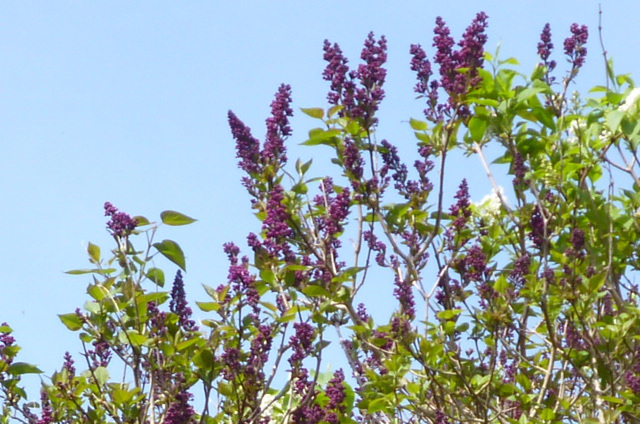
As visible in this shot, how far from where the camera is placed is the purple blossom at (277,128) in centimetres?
406

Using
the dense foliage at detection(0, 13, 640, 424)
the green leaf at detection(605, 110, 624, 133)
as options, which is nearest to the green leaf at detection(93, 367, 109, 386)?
the dense foliage at detection(0, 13, 640, 424)

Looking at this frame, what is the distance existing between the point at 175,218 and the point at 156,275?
258mm

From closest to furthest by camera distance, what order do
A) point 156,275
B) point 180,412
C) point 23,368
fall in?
point 180,412
point 156,275
point 23,368

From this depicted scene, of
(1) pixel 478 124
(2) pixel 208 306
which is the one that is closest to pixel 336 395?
(2) pixel 208 306

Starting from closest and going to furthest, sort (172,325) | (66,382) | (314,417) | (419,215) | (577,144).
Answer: (314,417) < (172,325) < (66,382) < (419,215) < (577,144)

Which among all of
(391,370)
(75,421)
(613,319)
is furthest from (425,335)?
(75,421)

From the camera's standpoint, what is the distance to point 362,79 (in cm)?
420

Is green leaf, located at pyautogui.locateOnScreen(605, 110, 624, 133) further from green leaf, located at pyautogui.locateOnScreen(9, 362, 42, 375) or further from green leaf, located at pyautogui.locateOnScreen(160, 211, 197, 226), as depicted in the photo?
green leaf, located at pyautogui.locateOnScreen(9, 362, 42, 375)

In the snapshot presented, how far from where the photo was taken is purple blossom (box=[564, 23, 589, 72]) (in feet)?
15.8

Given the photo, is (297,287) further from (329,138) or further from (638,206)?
(638,206)

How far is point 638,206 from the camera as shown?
454 centimetres

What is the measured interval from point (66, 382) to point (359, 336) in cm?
127

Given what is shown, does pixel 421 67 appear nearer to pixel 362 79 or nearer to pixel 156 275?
pixel 362 79

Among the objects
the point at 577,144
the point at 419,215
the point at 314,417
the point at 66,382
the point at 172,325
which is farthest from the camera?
the point at 577,144
